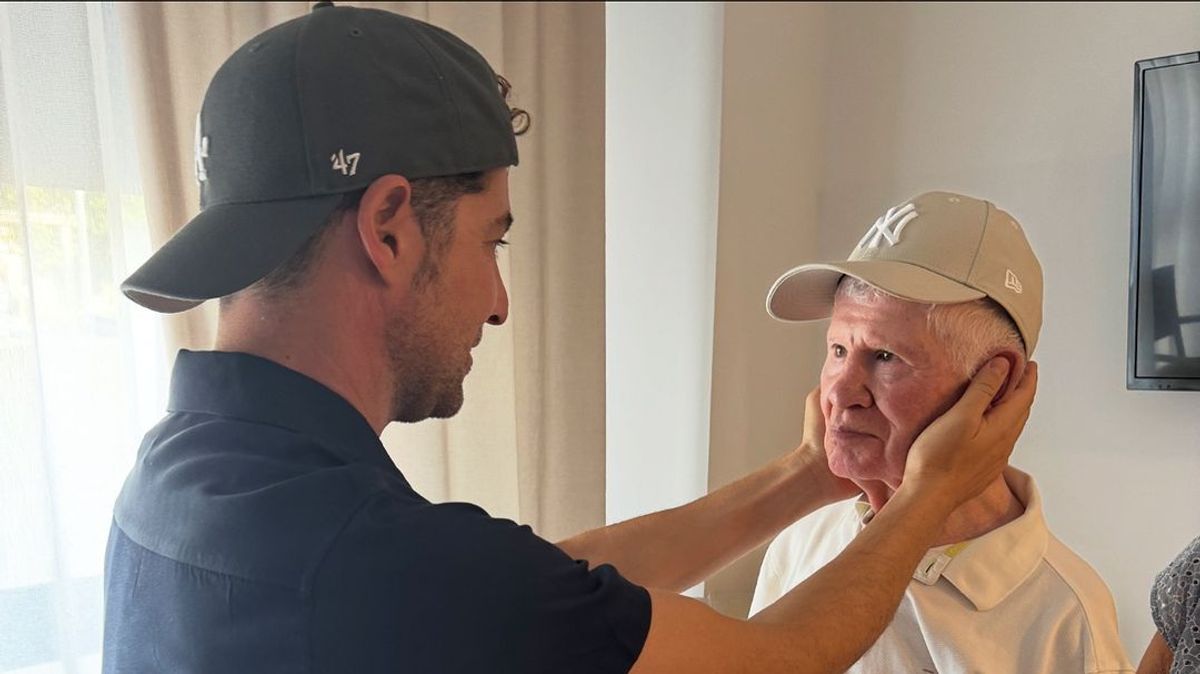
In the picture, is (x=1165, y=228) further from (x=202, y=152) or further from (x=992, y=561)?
(x=202, y=152)

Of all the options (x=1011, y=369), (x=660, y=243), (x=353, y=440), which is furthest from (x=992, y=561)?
(x=660, y=243)

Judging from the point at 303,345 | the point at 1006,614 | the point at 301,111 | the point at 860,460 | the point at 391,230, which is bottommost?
the point at 1006,614

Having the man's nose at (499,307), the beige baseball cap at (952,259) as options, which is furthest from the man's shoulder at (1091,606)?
the man's nose at (499,307)

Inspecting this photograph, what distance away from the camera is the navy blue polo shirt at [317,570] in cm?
80

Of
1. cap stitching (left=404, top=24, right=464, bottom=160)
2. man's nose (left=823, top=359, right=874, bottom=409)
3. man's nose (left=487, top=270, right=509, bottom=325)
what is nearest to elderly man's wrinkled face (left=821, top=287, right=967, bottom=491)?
man's nose (left=823, top=359, right=874, bottom=409)

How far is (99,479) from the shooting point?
1.75 m

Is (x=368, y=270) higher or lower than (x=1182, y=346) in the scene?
higher

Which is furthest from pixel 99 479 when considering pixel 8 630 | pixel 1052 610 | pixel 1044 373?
pixel 1044 373

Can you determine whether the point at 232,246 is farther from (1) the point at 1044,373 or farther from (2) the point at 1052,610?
(1) the point at 1044,373

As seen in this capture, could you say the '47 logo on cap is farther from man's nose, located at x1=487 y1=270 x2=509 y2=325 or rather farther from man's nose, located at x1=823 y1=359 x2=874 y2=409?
man's nose, located at x1=823 y1=359 x2=874 y2=409

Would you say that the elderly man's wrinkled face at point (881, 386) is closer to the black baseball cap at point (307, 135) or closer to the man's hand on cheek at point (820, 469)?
the man's hand on cheek at point (820, 469)

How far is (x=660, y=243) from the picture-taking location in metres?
2.67

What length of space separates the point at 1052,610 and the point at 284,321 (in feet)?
3.07

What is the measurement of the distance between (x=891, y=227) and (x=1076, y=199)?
128 cm
